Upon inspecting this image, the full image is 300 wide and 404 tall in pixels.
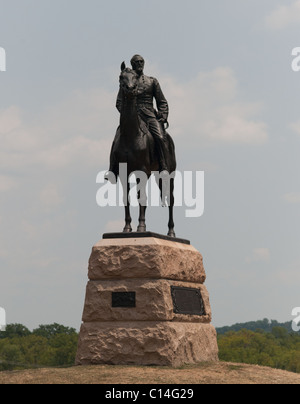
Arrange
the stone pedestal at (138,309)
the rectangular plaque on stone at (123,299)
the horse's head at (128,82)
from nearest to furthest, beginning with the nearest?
the stone pedestal at (138,309), the rectangular plaque on stone at (123,299), the horse's head at (128,82)

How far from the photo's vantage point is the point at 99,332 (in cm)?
1088

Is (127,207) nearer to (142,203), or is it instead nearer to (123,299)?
(142,203)

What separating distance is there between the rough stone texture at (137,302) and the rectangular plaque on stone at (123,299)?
5 centimetres

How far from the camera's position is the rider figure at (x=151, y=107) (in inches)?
474

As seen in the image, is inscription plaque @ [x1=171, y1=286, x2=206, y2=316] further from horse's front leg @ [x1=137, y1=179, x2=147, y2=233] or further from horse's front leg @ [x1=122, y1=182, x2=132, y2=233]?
horse's front leg @ [x1=122, y1=182, x2=132, y2=233]

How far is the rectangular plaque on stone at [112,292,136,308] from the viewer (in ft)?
35.5

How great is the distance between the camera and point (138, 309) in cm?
1076

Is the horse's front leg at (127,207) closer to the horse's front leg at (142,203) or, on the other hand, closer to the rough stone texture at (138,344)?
the horse's front leg at (142,203)

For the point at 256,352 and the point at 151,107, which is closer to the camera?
the point at 151,107

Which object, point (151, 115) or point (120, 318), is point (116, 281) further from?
point (151, 115)

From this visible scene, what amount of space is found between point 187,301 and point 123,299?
124 cm

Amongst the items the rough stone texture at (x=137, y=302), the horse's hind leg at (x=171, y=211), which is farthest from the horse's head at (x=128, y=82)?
the rough stone texture at (x=137, y=302)

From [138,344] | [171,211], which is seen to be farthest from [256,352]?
[138,344]
